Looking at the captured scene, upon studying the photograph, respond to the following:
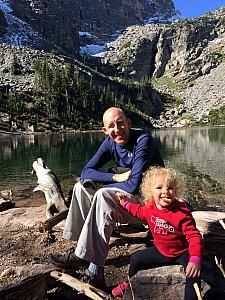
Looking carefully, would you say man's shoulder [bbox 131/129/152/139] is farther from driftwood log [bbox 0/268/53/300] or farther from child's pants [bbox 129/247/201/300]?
driftwood log [bbox 0/268/53/300]

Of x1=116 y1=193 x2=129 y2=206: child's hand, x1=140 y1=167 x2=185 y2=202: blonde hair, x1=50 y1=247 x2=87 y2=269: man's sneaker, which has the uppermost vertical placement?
x1=140 y1=167 x2=185 y2=202: blonde hair

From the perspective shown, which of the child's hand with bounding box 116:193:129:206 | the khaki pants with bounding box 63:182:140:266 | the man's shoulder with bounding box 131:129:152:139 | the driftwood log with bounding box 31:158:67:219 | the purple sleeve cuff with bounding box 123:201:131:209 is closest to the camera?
the khaki pants with bounding box 63:182:140:266

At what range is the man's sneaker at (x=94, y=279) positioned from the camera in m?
6.07

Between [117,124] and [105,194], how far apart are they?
139 cm

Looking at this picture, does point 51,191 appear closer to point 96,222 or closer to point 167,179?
point 96,222

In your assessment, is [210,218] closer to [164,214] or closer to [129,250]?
[129,250]

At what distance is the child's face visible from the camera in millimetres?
5434

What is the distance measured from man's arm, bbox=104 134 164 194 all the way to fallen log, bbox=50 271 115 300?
1.91 meters

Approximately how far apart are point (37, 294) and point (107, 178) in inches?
104

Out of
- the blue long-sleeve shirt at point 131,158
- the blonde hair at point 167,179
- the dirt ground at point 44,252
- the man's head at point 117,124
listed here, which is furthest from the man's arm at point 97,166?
the blonde hair at point 167,179

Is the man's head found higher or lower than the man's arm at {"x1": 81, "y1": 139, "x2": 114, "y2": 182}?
higher

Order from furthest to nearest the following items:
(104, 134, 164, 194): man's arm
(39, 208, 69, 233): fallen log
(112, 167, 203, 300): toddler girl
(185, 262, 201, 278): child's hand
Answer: (39, 208, 69, 233): fallen log, (104, 134, 164, 194): man's arm, (112, 167, 203, 300): toddler girl, (185, 262, 201, 278): child's hand

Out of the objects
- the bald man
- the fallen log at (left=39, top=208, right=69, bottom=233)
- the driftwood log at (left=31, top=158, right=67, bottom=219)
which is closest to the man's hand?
the bald man

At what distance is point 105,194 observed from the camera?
6.44 metres
